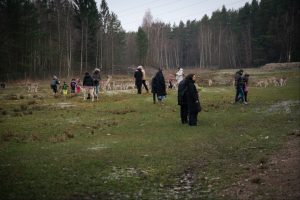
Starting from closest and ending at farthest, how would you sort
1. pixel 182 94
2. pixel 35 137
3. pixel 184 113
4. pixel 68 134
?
pixel 35 137
pixel 68 134
pixel 182 94
pixel 184 113

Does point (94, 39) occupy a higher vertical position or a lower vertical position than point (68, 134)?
higher

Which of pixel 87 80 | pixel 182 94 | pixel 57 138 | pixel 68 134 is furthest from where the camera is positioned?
pixel 87 80

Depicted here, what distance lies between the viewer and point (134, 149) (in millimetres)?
14289

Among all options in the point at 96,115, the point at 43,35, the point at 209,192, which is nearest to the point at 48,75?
the point at 43,35

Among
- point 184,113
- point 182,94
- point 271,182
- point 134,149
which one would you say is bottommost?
point 271,182

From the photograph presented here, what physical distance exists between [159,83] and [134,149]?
13.7 metres

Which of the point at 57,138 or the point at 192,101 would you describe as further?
the point at 192,101

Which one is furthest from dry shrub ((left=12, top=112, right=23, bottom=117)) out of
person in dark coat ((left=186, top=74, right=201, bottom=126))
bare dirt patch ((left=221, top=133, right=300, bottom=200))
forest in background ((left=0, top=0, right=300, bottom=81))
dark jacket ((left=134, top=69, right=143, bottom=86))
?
forest in background ((left=0, top=0, right=300, bottom=81))

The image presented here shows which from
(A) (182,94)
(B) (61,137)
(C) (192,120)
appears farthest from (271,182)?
(A) (182,94)

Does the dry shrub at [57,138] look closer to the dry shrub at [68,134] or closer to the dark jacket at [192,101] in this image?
the dry shrub at [68,134]

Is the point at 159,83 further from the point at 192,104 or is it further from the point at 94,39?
the point at 94,39

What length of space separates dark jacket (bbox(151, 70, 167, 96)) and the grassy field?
178 centimetres

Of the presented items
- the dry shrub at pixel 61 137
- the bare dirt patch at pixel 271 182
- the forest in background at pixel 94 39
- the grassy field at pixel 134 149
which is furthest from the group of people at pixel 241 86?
the forest in background at pixel 94 39

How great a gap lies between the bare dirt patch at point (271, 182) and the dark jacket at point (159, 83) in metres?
15.5
